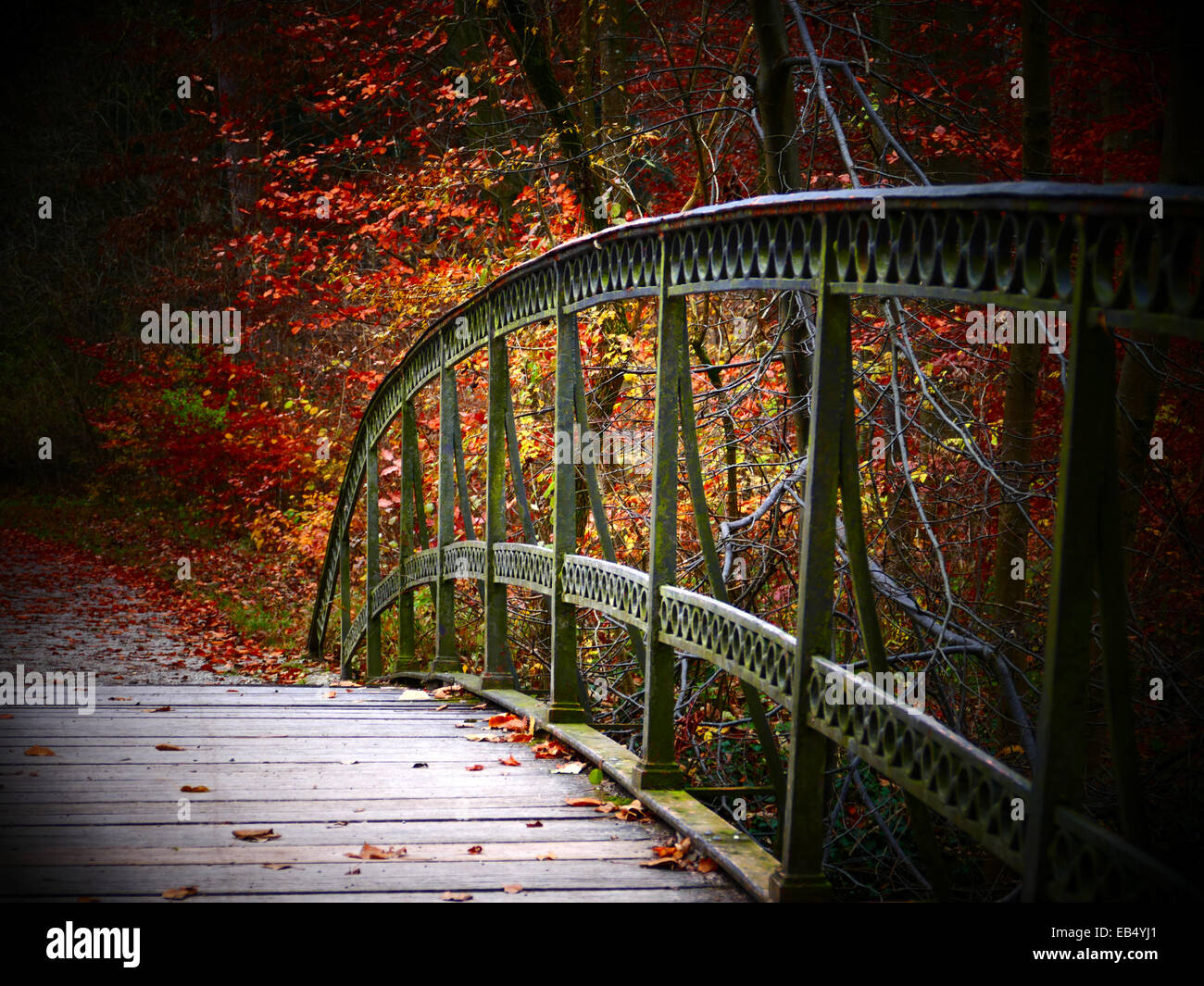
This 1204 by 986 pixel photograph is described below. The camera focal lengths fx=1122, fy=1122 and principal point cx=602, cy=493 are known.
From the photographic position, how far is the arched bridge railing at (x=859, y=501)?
1836mm

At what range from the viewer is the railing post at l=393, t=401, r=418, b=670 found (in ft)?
24.0

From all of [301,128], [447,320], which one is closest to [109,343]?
[301,128]

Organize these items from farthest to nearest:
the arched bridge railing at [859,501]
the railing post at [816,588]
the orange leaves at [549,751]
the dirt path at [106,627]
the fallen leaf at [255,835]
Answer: the dirt path at [106,627] < the orange leaves at [549,751] < the fallen leaf at [255,835] < the railing post at [816,588] < the arched bridge railing at [859,501]

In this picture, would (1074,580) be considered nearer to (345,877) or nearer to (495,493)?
(345,877)

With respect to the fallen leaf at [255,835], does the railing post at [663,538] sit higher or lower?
higher

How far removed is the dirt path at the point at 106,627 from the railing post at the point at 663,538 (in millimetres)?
7217

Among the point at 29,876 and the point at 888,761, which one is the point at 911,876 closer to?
the point at 888,761

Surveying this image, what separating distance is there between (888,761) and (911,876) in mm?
4084

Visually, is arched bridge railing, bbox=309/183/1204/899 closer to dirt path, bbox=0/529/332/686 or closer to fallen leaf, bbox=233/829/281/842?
fallen leaf, bbox=233/829/281/842
